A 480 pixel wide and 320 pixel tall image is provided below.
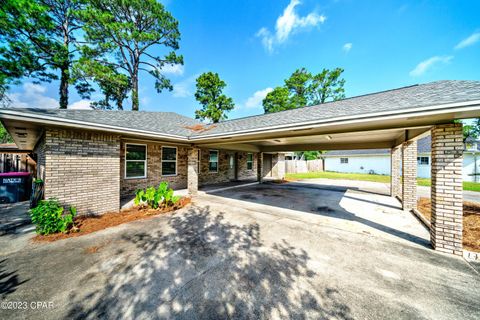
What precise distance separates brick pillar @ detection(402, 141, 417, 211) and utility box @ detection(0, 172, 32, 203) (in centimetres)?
1535

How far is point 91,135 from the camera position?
5.43 meters

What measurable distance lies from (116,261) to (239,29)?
47.0ft

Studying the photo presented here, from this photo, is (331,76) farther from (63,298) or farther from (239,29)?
(63,298)

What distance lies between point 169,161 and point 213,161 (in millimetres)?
3701

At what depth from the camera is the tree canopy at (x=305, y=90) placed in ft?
88.8

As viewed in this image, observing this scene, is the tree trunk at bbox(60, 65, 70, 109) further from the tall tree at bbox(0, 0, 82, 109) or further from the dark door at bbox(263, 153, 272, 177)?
the dark door at bbox(263, 153, 272, 177)

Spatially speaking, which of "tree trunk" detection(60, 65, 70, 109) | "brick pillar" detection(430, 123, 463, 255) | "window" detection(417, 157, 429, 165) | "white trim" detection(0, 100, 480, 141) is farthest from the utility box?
"window" detection(417, 157, 429, 165)

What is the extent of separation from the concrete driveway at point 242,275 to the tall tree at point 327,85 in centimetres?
2789

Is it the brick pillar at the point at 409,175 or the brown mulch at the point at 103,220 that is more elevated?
the brick pillar at the point at 409,175

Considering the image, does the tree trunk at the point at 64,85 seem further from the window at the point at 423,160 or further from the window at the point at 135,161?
the window at the point at 423,160

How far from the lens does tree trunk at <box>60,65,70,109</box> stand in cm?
1412

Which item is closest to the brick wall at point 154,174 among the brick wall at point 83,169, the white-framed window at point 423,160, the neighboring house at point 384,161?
the brick wall at point 83,169

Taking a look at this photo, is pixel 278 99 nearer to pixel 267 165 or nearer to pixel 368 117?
pixel 267 165

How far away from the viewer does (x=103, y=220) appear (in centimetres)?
510
